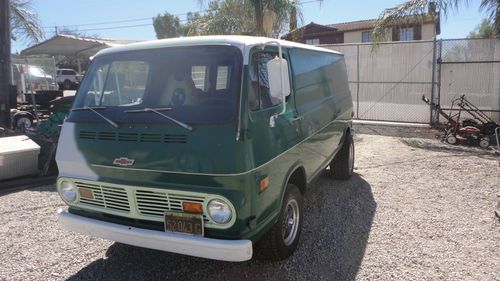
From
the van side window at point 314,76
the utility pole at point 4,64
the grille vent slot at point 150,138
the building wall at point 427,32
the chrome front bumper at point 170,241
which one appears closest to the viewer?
the chrome front bumper at point 170,241

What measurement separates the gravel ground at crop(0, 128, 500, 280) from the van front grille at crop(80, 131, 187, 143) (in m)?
1.31

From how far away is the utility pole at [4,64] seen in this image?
12328 millimetres

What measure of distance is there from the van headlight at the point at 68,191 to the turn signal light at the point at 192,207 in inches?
45.5

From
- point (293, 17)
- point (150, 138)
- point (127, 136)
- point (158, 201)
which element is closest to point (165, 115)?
Answer: point (150, 138)

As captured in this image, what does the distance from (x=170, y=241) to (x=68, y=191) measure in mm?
1201

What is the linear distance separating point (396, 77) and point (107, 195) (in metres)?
10.6

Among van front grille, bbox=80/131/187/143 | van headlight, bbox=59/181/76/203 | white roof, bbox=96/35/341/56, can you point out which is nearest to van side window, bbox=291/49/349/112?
white roof, bbox=96/35/341/56

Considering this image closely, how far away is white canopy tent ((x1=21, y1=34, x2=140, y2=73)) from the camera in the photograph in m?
14.7

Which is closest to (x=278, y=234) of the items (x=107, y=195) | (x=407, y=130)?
(x=107, y=195)

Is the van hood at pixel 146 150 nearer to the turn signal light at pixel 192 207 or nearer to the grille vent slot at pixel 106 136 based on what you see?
the grille vent slot at pixel 106 136

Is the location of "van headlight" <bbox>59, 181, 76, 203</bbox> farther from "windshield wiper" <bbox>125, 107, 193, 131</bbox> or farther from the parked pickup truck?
the parked pickup truck

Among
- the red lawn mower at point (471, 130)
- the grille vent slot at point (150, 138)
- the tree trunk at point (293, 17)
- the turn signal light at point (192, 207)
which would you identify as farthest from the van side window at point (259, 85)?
Answer: the tree trunk at point (293, 17)

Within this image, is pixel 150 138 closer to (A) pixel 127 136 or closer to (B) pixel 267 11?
(A) pixel 127 136

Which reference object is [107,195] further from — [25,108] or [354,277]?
[25,108]
